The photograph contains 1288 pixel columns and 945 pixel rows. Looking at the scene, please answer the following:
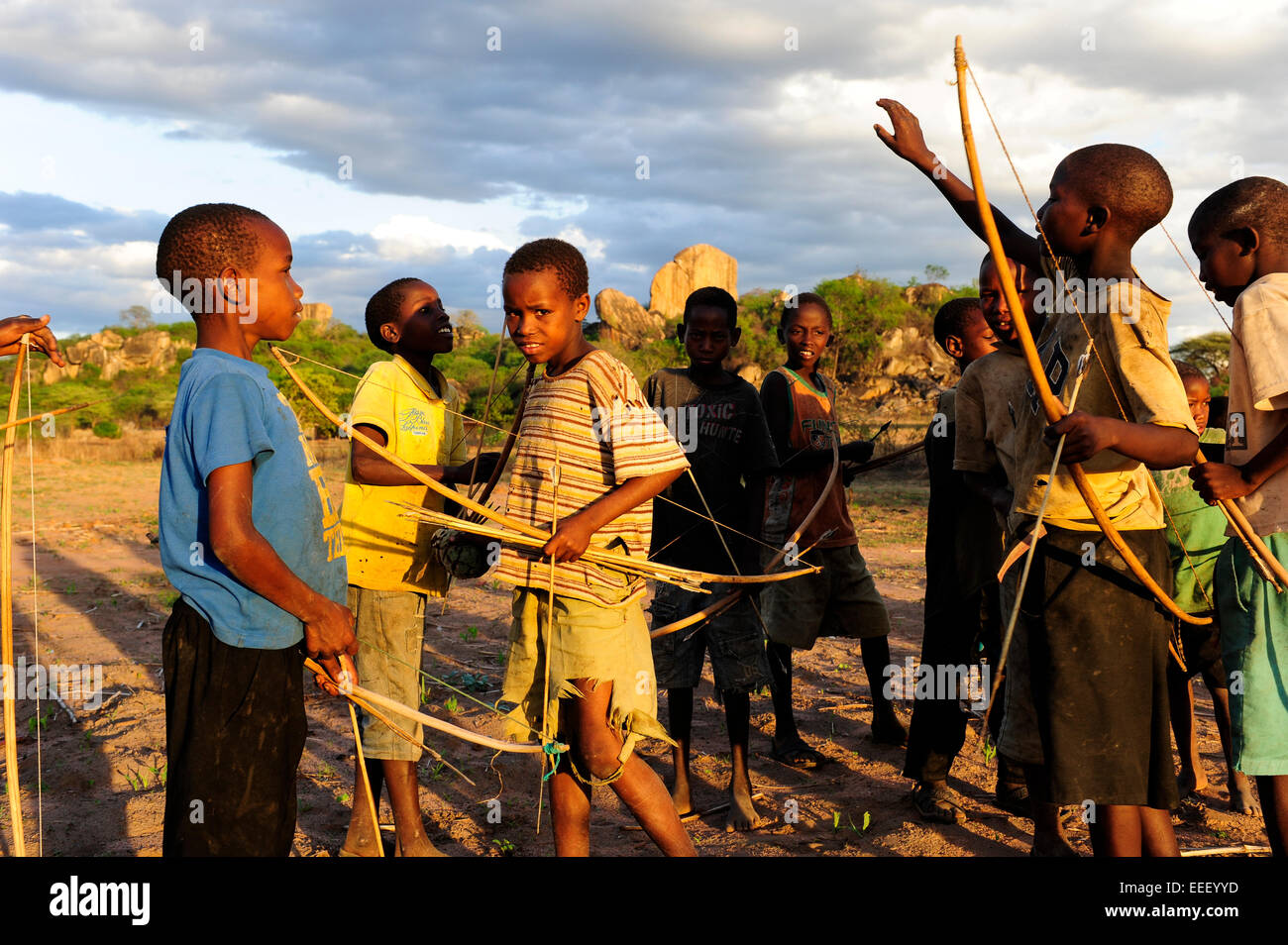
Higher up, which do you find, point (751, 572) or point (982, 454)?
point (982, 454)

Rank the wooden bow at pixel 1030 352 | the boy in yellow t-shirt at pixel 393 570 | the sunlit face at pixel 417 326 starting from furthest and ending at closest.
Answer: the sunlit face at pixel 417 326 < the boy in yellow t-shirt at pixel 393 570 < the wooden bow at pixel 1030 352

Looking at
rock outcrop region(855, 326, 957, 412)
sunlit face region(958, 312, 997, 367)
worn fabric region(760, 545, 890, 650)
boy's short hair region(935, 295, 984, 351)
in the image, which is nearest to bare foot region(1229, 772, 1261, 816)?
worn fabric region(760, 545, 890, 650)

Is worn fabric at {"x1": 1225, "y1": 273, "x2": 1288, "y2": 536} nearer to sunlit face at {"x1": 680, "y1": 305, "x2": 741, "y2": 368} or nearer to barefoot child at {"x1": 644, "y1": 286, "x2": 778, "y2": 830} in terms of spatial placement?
barefoot child at {"x1": 644, "y1": 286, "x2": 778, "y2": 830}

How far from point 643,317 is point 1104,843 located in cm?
4624

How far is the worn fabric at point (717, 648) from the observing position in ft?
12.8

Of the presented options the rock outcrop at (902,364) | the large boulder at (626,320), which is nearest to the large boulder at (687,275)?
the large boulder at (626,320)

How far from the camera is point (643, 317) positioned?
1887 inches

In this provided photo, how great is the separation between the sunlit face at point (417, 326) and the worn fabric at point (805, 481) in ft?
5.63

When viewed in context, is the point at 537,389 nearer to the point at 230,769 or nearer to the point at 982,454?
the point at 230,769

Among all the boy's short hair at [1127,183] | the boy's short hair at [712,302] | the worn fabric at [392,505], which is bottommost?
the worn fabric at [392,505]

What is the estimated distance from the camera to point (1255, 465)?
2.51 metres

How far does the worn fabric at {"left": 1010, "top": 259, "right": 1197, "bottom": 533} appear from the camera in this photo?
238 centimetres

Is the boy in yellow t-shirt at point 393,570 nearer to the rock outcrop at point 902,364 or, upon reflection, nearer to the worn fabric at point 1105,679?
the worn fabric at point 1105,679
